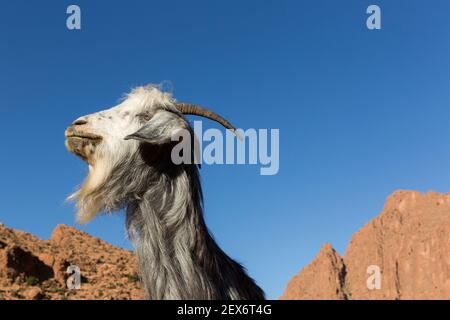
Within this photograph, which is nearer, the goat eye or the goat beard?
the goat beard

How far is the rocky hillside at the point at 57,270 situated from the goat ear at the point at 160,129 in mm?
53594

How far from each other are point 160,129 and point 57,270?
72.3 meters

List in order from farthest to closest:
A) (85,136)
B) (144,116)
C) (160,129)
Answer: (144,116) → (85,136) → (160,129)

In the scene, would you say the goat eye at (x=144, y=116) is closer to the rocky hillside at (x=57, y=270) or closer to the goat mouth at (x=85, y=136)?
the goat mouth at (x=85, y=136)

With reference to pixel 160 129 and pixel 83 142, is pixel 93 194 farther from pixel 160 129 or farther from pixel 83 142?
pixel 160 129

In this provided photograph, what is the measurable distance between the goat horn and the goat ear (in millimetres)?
314

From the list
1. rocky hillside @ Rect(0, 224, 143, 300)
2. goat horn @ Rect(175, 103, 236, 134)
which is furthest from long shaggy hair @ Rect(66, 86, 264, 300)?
rocky hillside @ Rect(0, 224, 143, 300)

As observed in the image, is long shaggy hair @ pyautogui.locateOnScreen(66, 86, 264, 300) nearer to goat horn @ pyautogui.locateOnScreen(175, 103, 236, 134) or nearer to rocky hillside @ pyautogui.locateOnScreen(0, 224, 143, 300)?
goat horn @ pyautogui.locateOnScreen(175, 103, 236, 134)

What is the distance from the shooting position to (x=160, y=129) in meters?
6.68

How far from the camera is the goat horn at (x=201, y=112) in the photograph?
7156 mm

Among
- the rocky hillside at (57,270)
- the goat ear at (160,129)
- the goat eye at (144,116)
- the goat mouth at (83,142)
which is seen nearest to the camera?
the goat ear at (160,129)

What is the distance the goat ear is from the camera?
6.50 meters

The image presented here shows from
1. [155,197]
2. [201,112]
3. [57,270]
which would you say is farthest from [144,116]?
[57,270]

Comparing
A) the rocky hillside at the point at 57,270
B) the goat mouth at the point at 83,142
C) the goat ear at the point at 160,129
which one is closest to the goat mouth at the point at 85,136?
the goat mouth at the point at 83,142
